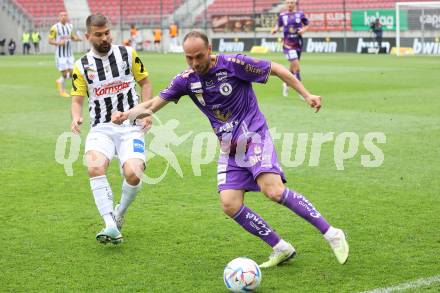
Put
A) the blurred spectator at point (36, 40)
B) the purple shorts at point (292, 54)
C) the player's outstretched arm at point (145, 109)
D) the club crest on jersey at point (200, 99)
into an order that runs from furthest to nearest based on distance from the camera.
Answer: the blurred spectator at point (36, 40), the purple shorts at point (292, 54), the player's outstretched arm at point (145, 109), the club crest on jersey at point (200, 99)

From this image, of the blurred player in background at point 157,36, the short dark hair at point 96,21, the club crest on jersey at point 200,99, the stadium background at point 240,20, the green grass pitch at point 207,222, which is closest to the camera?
the green grass pitch at point 207,222

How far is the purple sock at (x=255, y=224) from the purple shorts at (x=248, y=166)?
0.19 meters

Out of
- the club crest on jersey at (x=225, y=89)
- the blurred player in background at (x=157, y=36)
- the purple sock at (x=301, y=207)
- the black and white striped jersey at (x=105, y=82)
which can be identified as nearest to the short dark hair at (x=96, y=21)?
the black and white striped jersey at (x=105, y=82)

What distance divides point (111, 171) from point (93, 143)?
3376 mm

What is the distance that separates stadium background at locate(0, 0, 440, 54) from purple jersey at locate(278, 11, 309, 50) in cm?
1938

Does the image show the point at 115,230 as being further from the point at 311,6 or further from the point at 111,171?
the point at 311,6

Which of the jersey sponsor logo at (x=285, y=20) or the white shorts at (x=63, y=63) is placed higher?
the jersey sponsor logo at (x=285, y=20)

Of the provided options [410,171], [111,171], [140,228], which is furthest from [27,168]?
[410,171]

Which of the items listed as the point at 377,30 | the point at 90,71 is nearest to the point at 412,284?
the point at 90,71

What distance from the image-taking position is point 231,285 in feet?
18.8

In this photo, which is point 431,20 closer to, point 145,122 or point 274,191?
point 145,122

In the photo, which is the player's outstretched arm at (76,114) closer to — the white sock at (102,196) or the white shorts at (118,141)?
the white shorts at (118,141)

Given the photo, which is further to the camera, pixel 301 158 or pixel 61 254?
pixel 301 158

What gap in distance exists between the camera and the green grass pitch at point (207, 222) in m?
6.05
